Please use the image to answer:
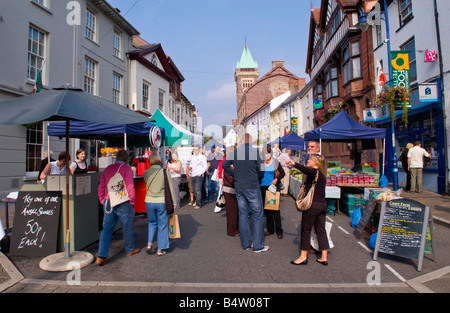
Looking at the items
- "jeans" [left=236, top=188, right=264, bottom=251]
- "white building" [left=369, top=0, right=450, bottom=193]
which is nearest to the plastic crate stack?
"jeans" [left=236, top=188, right=264, bottom=251]

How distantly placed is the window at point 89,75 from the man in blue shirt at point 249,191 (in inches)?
501

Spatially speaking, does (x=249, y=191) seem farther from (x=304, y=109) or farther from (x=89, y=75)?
(x=304, y=109)

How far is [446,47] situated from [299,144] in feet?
29.4

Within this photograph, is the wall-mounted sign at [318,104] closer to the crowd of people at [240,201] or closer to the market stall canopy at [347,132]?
the market stall canopy at [347,132]

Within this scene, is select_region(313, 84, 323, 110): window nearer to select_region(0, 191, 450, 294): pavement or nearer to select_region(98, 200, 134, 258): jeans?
select_region(0, 191, 450, 294): pavement

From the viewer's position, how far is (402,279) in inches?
145

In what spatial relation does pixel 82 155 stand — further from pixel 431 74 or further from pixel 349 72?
pixel 349 72

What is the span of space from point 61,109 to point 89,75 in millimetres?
13072

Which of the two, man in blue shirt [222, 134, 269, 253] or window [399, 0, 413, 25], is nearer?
man in blue shirt [222, 134, 269, 253]

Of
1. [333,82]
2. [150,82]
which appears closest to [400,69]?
[333,82]

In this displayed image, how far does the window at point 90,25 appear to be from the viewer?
49.1 ft

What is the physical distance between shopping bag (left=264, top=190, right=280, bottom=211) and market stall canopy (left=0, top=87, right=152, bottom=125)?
298 centimetres

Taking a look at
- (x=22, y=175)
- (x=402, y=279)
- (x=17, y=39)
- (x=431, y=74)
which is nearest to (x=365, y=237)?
(x=402, y=279)

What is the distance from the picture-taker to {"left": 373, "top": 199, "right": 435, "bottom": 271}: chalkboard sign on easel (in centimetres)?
414
